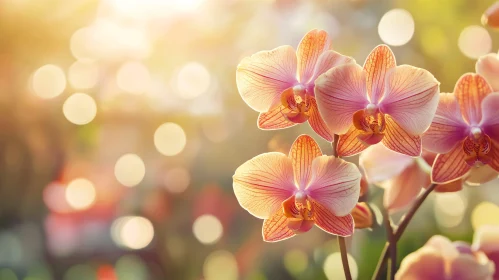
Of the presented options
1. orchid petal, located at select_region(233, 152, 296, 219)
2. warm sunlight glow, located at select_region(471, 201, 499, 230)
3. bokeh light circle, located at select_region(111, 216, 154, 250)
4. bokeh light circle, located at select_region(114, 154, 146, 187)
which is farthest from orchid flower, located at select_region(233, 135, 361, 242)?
bokeh light circle, located at select_region(114, 154, 146, 187)

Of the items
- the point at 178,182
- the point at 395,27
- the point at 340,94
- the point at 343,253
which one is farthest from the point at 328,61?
the point at 178,182

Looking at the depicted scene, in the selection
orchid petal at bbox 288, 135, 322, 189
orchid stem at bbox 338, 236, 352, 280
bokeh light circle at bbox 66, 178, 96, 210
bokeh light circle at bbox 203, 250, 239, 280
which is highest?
orchid petal at bbox 288, 135, 322, 189

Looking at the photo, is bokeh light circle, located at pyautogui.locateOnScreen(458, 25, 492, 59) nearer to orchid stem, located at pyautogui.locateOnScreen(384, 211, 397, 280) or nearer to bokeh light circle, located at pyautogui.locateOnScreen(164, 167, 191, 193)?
bokeh light circle, located at pyautogui.locateOnScreen(164, 167, 191, 193)

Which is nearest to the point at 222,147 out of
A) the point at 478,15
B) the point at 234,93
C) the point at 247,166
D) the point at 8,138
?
the point at 234,93

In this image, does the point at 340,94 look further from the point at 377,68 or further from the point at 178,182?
the point at 178,182

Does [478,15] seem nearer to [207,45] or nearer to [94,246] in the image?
[207,45]

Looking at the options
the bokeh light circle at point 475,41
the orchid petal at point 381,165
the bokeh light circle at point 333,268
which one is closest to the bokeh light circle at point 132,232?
the bokeh light circle at point 333,268
